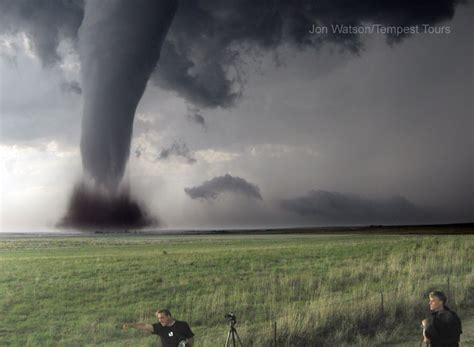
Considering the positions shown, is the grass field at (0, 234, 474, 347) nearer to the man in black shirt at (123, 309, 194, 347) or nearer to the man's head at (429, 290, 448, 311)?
the man in black shirt at (123, 309, 194, 347)

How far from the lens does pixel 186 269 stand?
30984mm

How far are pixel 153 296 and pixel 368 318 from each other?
1107 cm

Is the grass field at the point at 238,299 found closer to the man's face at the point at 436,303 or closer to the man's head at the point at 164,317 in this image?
the man's head at the point at 164,317

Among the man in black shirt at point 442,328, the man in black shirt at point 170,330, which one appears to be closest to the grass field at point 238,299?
the man in black shirt at point 170,330

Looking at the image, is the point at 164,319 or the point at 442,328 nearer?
the point at 442,328

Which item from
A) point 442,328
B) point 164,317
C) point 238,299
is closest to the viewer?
point 442,328

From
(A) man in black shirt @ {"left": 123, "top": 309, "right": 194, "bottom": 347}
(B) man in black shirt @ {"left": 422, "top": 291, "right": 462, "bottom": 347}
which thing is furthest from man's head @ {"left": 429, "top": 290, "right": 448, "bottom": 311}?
(A) man in black shirt @ {"left": 123, "top": 309, "right": 194, "bottom": 347}

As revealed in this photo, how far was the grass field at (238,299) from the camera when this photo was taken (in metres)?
13.4

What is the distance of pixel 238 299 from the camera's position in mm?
19953

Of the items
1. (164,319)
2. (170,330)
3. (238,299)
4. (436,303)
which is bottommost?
(238,299)

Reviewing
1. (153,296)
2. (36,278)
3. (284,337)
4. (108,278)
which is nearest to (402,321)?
(284,337)

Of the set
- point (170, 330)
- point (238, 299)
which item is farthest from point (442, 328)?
point (238, 299)

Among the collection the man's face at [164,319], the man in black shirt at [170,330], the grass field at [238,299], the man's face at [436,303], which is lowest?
the grass field at [238,299]

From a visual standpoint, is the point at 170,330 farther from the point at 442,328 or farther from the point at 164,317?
the point at 442,328
